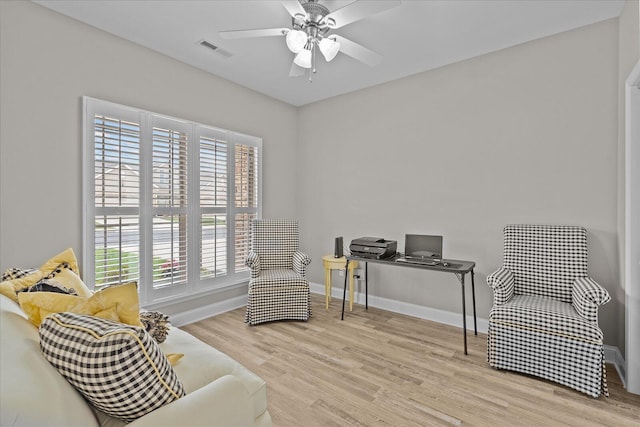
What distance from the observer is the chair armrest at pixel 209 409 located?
998 mm

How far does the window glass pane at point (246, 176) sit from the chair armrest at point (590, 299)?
3.36 meters

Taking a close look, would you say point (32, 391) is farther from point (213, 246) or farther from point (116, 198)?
point (213, 246)

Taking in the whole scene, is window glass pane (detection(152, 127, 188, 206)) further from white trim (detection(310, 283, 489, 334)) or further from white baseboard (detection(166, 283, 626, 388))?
white trim (detection(310, 283, 489, 334))

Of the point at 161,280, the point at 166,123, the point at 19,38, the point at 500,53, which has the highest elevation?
the point at 500,53

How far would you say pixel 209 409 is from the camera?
1079 millimetres

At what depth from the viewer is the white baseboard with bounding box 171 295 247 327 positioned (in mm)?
3315

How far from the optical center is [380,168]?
3.89 metres

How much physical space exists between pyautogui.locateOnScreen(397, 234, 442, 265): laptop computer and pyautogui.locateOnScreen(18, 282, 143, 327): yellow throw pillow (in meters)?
2.48

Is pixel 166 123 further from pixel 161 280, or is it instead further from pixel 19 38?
pixel 161 280

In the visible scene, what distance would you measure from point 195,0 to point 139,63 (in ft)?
3.35

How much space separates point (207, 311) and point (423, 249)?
248 cm

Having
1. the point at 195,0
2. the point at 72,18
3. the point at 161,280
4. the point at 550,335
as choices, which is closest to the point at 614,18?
the point at 550,335

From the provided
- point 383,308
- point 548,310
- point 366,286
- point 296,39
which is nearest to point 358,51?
point 296,39

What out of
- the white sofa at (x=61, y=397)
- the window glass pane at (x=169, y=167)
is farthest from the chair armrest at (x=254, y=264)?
the white sofa at (x=61, y=397)
